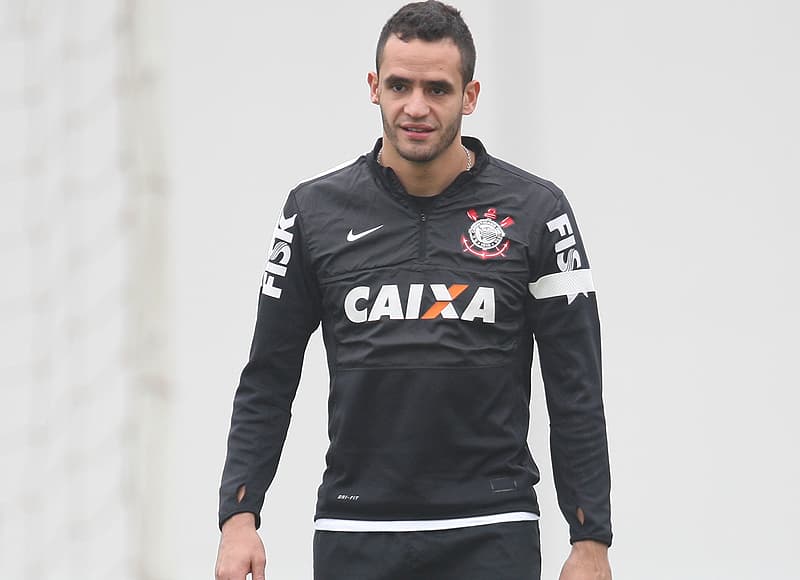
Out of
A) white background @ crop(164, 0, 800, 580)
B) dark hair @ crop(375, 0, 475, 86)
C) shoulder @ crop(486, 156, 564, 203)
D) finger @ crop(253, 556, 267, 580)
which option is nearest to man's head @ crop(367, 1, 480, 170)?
dark hair @ crop(375, 0, 475, 86)

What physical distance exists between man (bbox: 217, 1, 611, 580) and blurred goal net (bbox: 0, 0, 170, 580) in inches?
57.2

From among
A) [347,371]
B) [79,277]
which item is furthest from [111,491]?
[347,371]

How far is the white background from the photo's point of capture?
4.36 m

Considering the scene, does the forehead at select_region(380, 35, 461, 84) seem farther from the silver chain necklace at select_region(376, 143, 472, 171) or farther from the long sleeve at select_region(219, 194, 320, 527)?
the long sleeve at select_region(219, 194, 320, 527)

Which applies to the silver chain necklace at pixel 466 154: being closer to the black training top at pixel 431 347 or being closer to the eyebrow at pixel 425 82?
the black training top at pixel 431 347

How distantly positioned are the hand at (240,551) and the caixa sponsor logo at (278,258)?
402 mm

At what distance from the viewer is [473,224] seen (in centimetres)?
254

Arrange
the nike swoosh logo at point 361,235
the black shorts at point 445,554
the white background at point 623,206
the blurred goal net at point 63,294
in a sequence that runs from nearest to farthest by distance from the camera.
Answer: the black shorts at point 445,554 → the nike swoosh logo at point 361,235 → the blurred goal net at point 63,294 → the white background at point 623,206

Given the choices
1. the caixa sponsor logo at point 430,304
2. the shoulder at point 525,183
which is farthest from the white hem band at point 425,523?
the shoulder at point 525,183

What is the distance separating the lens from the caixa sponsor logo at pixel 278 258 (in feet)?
8.54

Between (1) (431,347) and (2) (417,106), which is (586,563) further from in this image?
(2) (417,106)

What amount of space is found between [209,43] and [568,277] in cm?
219

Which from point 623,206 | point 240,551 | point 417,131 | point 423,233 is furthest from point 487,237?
point 623,206

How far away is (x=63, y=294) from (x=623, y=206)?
169 centimetres
